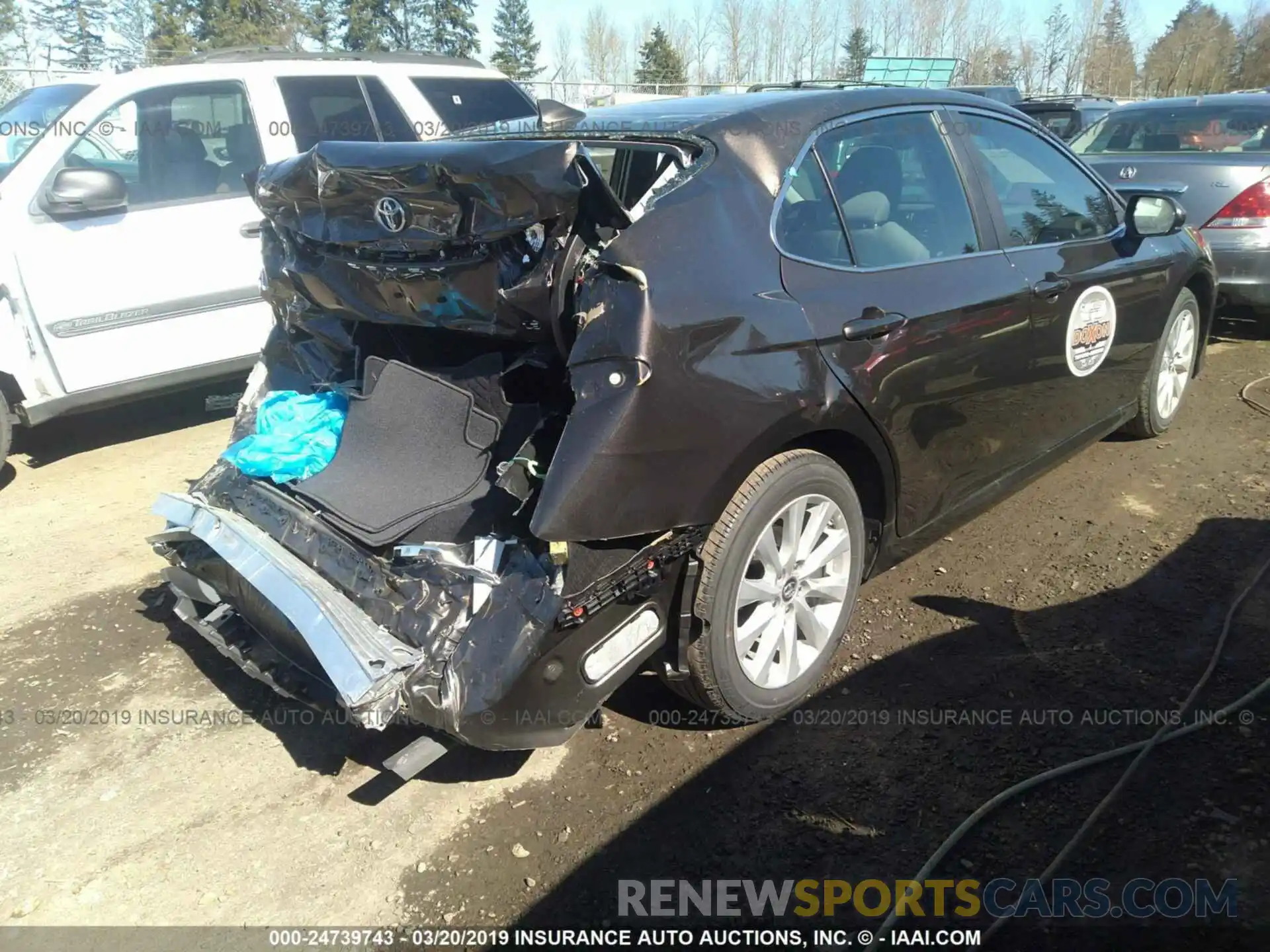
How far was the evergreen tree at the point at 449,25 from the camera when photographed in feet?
136

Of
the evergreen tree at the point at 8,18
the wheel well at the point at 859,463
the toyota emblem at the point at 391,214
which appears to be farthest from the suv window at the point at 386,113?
the evergreen tree at the point at 8,18

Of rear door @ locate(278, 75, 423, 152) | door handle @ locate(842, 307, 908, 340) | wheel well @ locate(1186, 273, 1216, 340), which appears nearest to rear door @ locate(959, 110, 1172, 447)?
wheel well @ locate(1186, 273, 1216, 340)

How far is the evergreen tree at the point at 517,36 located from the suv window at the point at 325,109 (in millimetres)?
48592

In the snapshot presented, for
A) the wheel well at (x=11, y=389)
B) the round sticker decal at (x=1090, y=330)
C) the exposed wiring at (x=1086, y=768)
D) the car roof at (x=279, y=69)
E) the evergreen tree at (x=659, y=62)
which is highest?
the evergreen tree at (x=659, y=62)

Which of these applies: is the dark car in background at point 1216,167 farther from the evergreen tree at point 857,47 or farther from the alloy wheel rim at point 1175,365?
the evergreen tree at point 857,47

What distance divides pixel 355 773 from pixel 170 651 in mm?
1145

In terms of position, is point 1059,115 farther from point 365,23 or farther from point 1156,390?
point 365,23

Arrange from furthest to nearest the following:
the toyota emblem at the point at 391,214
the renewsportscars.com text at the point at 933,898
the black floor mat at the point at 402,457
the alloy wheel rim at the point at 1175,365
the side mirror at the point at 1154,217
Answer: the alloy wheel rim at the point at 1175,365
the side mirror at the point at 1154,217
the black floor mat at the point at 402,457
the toyota emblem at the point at 391,214
the renewsportscars.com text at the point at 933,898

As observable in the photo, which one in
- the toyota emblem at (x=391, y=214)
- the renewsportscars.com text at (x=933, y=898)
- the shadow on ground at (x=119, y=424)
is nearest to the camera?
the renewsportscars.com text at (x=933, y=898)

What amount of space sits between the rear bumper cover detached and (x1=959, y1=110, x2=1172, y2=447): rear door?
195cm

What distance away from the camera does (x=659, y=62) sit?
50.7m

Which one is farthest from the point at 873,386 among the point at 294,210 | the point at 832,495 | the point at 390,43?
the point at 390,43

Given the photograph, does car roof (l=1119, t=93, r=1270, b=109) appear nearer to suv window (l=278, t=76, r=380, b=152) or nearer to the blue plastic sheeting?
suv window (l=278, t=76, r=380, b=152)

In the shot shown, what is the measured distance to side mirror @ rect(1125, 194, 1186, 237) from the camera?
406 centimetres
